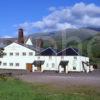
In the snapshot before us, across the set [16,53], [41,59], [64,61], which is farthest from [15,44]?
[64,61]

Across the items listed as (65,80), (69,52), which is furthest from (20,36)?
(65,80)

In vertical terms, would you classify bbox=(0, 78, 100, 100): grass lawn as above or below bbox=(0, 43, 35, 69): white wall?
below

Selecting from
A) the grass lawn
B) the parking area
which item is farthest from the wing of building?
the grass lawn

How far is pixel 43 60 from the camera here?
78.5 m

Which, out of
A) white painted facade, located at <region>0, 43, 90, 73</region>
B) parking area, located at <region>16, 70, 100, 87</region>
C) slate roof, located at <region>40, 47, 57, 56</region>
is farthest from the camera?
slate roof, located at <region>40, 47, 57, 56</region>

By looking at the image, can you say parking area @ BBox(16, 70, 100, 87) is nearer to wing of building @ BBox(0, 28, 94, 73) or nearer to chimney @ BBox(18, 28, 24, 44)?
wing of building @ BBox(0, 28, 94, 73)

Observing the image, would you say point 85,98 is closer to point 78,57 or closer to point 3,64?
point 78,57

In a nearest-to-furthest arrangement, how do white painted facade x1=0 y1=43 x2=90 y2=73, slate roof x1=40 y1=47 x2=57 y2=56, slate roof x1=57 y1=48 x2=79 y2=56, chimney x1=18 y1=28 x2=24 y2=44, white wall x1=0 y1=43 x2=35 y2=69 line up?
white painted facade x1=0 y1=43 x2=90 y2=73, slate roof x1=57 y1=48 x2=79 y2=56, slate roof x1=40 y1=47 x2=57 y2=56, white wall x1=0 y1=43 x2=35 y2=69, chimney x1=18 y1=28 x2=24 y2=44

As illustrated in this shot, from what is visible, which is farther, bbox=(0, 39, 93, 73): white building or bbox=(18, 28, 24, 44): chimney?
bbox=(18, 28, 24, 44): chimney

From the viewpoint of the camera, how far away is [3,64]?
81500 millimetres

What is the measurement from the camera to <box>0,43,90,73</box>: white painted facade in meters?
75.8

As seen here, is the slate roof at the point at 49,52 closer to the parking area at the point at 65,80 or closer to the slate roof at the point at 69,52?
the slate roof at the point at 69,52

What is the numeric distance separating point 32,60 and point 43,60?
2.47m

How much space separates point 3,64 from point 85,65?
17.8 meters
